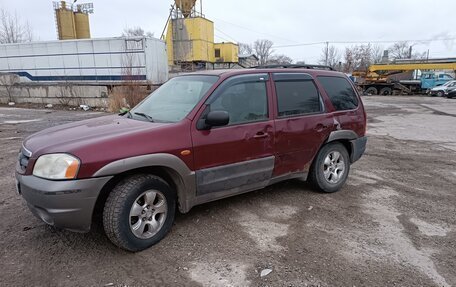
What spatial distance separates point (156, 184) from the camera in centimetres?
325

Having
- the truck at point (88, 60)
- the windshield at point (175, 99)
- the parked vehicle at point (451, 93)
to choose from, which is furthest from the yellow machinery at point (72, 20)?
the parked vehicle at point (451, 93)

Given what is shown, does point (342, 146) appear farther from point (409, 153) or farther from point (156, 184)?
point (409, 153)

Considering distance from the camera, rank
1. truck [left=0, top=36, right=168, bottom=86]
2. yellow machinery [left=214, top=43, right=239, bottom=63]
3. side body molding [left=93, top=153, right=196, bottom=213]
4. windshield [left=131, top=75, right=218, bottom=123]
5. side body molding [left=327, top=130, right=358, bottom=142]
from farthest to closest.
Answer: yellow machinery [left=214, top=43, right=239, bottom=63] → truck [left=0, top=36, right=168, bottom=86] → side body molding [left=327, top=130, right=358, bottom=142] → windshield [left=131, top=75, right=218, bottom=123] → side body molding [left=93, top=153, right=196, bottom=213]

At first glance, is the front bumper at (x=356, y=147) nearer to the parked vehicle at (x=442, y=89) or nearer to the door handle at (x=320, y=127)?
the door handle at (x=320, y=127)

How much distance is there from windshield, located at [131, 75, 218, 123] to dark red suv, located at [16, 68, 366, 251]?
0.02 m

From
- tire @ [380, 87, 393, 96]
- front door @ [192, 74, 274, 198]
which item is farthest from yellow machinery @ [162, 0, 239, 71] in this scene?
front door @ [192, 74, 274, 198]

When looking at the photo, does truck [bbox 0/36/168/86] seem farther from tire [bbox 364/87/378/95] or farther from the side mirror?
tire [bbox 364/87/378/95]

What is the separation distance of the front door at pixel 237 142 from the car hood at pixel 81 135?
0.57 meters

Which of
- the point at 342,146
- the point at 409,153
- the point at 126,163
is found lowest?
the point at 409,153

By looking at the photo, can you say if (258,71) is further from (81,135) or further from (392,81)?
(392,81)

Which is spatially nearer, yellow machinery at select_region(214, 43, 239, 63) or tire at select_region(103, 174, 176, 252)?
tire at select_region(103, 174, 176, 252)

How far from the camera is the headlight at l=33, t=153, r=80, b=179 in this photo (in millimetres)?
2805

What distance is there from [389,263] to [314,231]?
0.83 meters

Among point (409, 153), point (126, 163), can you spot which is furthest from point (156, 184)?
point (409, 153)
